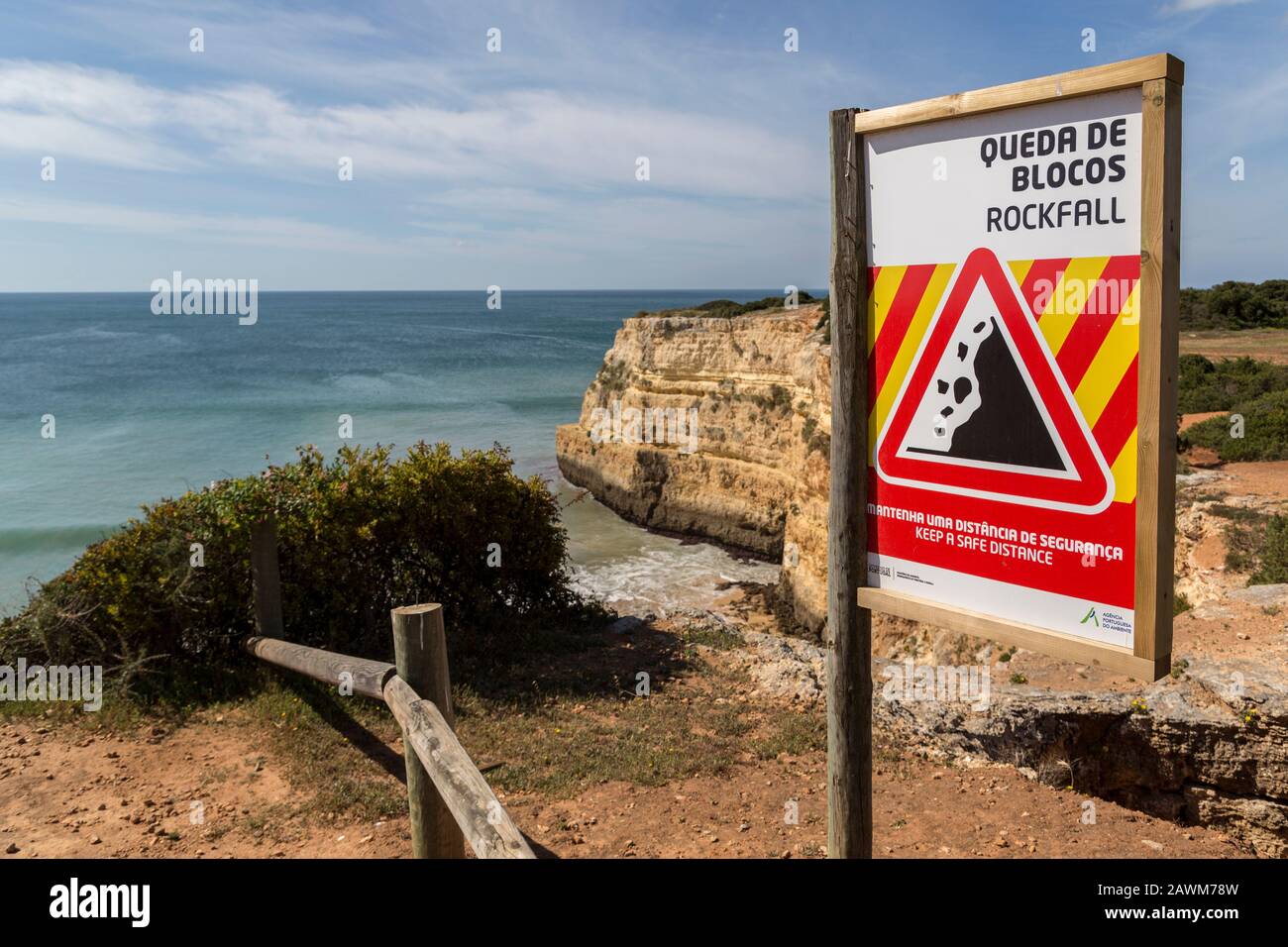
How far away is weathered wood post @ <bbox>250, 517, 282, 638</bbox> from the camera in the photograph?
8.23 m

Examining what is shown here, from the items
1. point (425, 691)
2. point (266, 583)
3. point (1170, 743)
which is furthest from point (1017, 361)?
point (266, 583)

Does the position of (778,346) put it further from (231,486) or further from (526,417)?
(526,417)

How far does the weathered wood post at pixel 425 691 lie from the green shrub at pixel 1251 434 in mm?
21109

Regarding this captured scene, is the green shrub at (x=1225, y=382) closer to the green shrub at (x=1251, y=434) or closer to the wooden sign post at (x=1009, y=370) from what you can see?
the green shrub at (x=1251, y=434)

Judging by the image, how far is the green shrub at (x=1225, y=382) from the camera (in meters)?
25.5

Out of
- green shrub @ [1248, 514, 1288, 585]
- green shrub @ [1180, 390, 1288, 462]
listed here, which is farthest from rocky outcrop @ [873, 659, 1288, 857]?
green shrub @ [1180, 390, 1288, 462]

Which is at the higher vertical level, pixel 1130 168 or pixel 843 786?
pixel 1130 168

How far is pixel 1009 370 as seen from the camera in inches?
124

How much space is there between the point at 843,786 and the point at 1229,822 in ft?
14.9

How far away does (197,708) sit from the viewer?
7859 millimetres

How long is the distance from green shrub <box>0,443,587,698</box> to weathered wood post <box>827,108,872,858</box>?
616cm

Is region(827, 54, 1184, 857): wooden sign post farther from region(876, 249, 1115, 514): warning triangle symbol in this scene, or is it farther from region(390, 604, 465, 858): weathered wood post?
region(390, 604, 465, 858): weathered wood post

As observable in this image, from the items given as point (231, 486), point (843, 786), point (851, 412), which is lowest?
point (843, 786)
